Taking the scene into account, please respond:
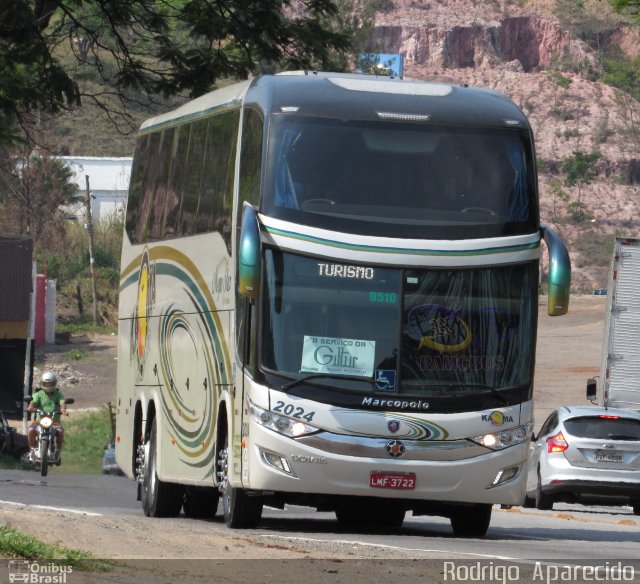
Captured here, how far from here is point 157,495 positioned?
57.4 ft

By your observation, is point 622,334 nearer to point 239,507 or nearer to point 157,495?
point 157,495

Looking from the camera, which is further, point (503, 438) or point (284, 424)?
point (503, 438)

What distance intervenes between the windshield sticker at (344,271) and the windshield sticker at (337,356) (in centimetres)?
55

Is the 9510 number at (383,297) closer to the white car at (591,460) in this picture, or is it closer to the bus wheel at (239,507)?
the bus wheel at (239,507)

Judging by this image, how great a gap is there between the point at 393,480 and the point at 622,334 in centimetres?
1533

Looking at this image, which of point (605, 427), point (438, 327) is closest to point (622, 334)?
point (605, 427)

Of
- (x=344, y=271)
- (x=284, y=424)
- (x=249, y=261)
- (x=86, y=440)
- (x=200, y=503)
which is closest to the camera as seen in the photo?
(x=249, y=261)

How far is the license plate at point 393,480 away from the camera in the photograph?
1423cm

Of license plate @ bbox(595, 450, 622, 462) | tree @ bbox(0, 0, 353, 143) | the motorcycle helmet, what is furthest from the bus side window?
the motorcycle helmet

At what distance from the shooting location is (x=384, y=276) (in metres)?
14.3

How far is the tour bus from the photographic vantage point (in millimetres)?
14211

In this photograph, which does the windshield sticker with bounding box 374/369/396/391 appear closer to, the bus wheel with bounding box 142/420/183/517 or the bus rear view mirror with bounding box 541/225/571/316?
the bus rear view mirror with bounding box 541/225/571/316

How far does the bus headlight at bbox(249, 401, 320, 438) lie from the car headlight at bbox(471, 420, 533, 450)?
147 cm

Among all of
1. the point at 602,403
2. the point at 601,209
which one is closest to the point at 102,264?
the point at 602,403
